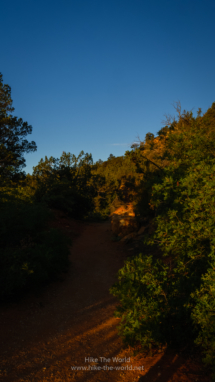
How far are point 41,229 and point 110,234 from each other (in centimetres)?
722

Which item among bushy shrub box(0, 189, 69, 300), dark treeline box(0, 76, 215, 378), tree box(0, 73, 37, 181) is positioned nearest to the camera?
dark treeline box(0, 76, 215, 378)

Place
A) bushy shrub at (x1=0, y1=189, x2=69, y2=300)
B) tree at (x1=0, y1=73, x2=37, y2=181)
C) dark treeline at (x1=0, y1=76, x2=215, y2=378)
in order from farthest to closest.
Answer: tree at (x1=0, y1=73, x2=37, y2=181), bushy shrub at (x1=0, y1=189, x2=69, y2=300), dark treeline at (x1=0, y1=76, x2=215, y2=378)

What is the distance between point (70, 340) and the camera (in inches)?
197

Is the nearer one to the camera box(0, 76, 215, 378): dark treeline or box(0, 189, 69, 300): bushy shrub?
box(0, 76, 215, 378): dark treeline

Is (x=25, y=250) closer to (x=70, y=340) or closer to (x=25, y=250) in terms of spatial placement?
(x=25, y=250)

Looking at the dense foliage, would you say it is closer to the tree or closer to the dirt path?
the dirt path

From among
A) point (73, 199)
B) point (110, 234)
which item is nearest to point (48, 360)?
point (110, 234)

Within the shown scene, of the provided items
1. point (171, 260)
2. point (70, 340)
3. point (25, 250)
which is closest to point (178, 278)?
point (171, 260)

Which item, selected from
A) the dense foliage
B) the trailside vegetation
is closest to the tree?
the trailside vegetation

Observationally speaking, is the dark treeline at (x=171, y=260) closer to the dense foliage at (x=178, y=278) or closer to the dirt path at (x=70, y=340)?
the dense foliage at (x=178, y=278)

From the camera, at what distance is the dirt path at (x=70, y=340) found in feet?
12.4

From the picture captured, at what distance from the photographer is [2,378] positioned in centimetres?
369

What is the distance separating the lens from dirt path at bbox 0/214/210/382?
3.77 m

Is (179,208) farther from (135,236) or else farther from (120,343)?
(135,236)
